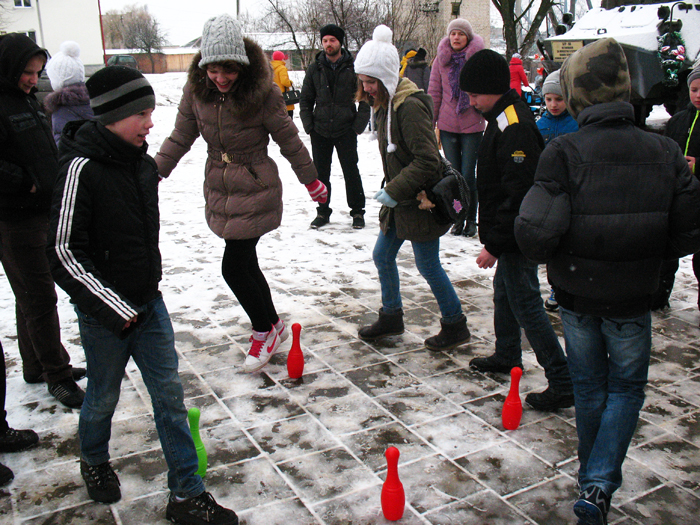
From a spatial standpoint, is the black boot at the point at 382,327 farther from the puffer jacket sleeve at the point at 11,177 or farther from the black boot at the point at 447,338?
the puffer jacket sleeve at the point at 11,177

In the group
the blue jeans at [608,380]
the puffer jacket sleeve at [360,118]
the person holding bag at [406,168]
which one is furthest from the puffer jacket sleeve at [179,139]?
the puffer jacket sleeve at [360,118]

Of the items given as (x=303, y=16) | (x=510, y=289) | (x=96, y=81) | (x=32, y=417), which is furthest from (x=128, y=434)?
(x=303, y=16)

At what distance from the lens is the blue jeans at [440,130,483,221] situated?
695 centimetres

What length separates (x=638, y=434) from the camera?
130 inches

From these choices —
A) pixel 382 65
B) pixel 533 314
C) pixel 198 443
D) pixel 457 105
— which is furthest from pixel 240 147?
pixel 457 105

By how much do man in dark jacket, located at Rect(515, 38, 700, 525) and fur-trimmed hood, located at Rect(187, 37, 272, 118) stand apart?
5.96ft

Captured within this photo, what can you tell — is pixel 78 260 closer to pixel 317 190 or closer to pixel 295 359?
pixel 295 359

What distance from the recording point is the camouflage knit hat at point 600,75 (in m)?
2.39

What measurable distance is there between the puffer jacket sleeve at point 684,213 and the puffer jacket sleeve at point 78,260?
2.00 m

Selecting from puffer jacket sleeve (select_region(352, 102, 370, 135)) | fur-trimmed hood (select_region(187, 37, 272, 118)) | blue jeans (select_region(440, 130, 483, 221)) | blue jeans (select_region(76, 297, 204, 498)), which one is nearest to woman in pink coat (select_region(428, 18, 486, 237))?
blue jeans (select_region(440, 130, 483, 221))

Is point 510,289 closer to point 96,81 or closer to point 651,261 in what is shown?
point 651,261

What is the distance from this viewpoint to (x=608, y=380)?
101 inches

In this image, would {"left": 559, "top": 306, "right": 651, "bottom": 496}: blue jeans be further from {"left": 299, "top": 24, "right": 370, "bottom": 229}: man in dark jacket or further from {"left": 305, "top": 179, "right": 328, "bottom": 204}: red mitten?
{"left": 299, "top": 24, "right": 370, "bottom": 229}: man in dark jacket

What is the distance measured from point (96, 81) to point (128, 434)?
1.81 meters
